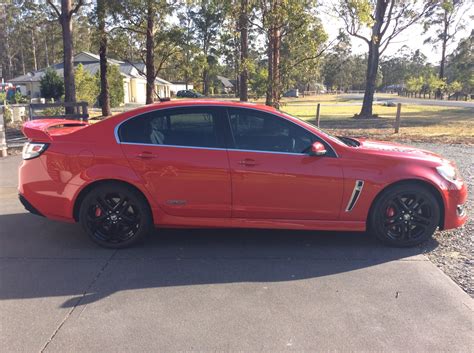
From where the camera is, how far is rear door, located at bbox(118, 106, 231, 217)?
4426mm

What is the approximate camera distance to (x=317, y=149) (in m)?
4.36

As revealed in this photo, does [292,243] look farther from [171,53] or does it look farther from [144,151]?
[171,53]

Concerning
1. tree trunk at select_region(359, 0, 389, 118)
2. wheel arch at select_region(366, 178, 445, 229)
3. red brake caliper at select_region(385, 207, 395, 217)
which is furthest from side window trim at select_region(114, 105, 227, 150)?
tree trunk at select_region(359, 0, 389, 118)

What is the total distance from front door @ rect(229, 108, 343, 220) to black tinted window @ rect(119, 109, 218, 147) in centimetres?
29

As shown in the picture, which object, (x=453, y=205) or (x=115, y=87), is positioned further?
(x=115, y=87)

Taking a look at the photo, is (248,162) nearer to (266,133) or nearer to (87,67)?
(266,133)

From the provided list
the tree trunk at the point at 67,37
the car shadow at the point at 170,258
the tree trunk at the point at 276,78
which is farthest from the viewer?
the tree trunk at the point at 67,37

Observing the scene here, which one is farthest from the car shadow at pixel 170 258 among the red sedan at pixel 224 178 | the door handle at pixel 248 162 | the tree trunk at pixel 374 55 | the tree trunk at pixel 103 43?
the tree trunk at pixel 374 55

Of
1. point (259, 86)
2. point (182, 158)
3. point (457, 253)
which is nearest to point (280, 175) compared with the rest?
point (182, 158)

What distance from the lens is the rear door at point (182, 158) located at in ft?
14.5

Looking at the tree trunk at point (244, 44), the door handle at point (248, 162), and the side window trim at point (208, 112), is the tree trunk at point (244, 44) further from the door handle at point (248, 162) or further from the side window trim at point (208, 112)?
the door handle at point (248, 162)

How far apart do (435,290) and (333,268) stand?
93 cm

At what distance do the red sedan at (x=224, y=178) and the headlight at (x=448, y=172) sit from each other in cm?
2

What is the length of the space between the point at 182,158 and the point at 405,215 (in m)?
2.55
